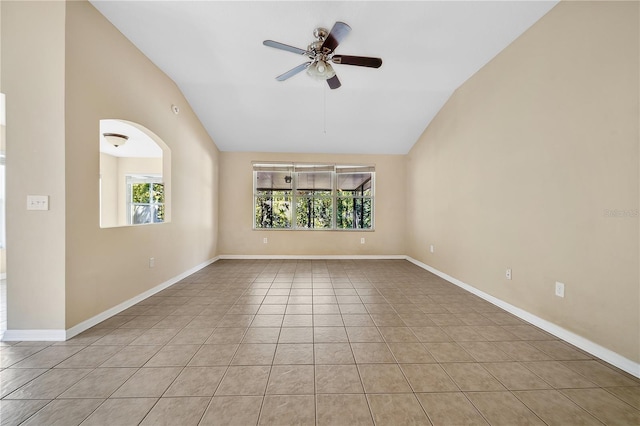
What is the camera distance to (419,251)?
5023mm

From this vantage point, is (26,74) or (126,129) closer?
(26,74)

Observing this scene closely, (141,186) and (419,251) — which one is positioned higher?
(141,186)

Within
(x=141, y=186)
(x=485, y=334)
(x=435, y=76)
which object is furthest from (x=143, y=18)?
(x=141, y=186)

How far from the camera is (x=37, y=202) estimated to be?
2.07 meters

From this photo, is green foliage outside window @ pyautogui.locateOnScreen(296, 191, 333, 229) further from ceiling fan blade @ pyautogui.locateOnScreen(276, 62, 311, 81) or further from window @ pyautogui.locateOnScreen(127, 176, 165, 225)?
Answer: window @ pyautogui.locateOnScreen(127, 176, 165, 225)

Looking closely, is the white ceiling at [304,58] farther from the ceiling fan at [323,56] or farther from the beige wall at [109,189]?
the beige wall at [109,189]

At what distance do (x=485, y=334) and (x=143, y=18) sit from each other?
4.62 meters

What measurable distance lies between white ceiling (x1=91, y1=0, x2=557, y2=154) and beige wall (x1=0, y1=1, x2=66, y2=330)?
2.16ft

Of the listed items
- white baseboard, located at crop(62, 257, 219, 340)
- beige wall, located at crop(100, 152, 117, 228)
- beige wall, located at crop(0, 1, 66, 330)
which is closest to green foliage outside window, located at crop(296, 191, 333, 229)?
white baseboard, located at crop(62, 257, 219, 340)

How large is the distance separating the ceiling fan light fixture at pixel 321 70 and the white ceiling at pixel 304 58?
0.44 metres

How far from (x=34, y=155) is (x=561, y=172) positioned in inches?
182

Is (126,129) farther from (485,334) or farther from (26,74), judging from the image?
(485,334)

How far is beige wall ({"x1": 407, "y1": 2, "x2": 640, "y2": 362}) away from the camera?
5.84 feet

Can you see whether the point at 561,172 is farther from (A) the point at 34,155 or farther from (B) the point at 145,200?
(B) the point at 145,200
